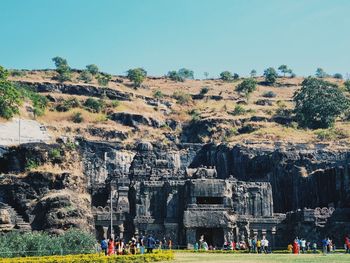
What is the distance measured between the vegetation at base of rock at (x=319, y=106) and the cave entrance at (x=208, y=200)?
65.7 m

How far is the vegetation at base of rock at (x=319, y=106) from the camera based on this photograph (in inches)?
5763

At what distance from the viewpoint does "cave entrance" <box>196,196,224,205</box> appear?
281 feet

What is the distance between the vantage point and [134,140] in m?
136

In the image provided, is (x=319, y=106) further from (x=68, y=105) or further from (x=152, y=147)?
(x=68, y=105)

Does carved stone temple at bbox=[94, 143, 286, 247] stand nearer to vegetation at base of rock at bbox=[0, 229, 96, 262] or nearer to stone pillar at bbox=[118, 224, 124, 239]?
stone pillar at bbox=[118, 224, 124, 239]

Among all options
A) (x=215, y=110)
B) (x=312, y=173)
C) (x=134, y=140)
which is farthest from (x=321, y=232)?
(x=215, y=110)

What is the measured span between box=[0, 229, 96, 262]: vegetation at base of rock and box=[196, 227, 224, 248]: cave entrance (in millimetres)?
27715

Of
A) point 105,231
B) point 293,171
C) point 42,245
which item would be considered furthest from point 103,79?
point 42,245

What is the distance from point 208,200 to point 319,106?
68.3 metres

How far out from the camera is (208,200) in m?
86.6

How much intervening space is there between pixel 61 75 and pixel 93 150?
5682cm

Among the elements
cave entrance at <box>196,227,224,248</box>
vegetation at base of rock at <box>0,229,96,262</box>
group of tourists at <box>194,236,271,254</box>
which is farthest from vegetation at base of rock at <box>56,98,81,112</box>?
vegetation at base of rock at <box>0,229,96,262</box>

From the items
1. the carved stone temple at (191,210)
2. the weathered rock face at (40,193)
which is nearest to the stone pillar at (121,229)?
the carved stone temple at (191,210)

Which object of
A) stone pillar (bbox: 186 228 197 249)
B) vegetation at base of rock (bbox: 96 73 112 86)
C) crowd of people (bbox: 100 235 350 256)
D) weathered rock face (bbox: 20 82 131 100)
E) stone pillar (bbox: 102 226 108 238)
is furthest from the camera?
vegetation at base of rock (bbox: 96 73 112 86)
